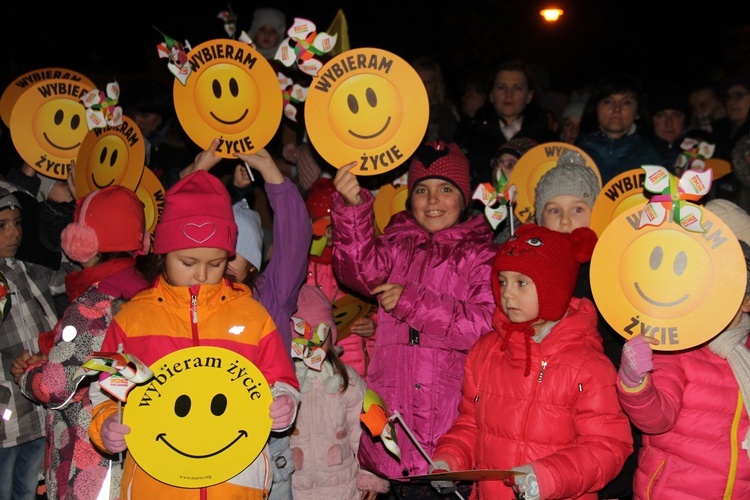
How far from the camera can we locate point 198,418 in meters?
2.84

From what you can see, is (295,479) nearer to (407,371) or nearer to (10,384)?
(407,371)

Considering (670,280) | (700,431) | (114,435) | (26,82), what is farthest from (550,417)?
(26,82)

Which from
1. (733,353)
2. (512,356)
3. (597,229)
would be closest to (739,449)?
(733,353)

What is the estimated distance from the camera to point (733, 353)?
314 cm

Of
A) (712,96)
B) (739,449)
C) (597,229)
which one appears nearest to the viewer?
(739,449)

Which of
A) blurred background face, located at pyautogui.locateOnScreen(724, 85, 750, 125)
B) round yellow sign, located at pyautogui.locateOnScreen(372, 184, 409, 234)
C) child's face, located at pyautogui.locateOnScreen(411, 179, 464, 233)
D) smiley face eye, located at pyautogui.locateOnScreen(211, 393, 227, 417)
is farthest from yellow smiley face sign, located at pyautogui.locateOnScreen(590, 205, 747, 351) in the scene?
blurred background face, located at pyautogui.locateOnScreen(724, 85, 750, 125)

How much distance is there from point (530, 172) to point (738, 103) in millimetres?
3356

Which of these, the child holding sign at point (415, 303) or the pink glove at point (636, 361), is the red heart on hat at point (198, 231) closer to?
the child holding sign at point (415, 303)

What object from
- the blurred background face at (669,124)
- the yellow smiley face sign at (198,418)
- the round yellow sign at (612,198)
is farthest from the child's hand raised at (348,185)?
the blurred background face at (669,124)

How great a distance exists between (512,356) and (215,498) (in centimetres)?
125

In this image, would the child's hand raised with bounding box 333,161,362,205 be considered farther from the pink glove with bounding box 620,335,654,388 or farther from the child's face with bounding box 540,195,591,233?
the pink glove with bounding box 620,335,654,388

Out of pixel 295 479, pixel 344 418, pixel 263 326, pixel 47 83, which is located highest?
pixel 47 83

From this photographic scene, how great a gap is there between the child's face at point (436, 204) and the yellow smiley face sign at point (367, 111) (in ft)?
1.25

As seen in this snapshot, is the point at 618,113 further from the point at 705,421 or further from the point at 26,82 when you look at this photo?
the point at 26,82
